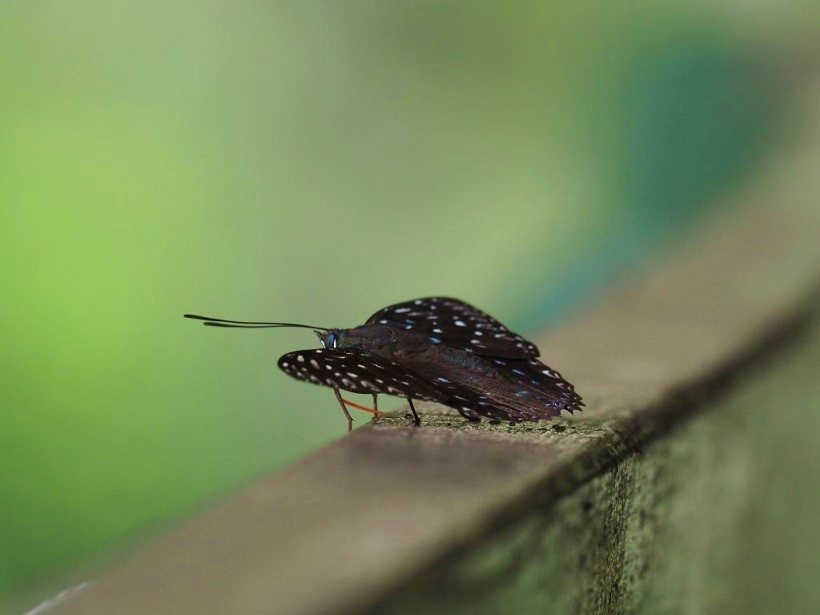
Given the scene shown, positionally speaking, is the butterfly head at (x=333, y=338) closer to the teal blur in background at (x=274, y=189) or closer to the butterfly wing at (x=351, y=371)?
the butterfly wing at (x=351, y=371)

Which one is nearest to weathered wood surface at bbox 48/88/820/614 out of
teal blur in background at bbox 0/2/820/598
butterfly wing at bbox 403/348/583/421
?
butterfly wing at bbox 403/348/583/421

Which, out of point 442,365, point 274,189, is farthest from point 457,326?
point 274,189

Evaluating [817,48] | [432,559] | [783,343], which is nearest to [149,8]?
[817,48]

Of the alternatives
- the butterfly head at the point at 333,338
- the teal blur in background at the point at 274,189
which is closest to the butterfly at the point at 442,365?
the butterfly head at the point at 333,338

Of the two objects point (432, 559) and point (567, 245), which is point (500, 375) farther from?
point (567, 245)

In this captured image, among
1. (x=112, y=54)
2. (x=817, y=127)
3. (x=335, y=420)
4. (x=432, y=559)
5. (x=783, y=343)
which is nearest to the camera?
(x=432, y=559)

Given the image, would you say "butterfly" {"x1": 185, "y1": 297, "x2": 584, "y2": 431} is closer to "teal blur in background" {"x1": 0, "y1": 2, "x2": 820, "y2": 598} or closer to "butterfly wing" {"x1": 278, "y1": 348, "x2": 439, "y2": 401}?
"butterfly wing" {"x1": 278, "y1": 348, "x2": 439, "y2": 401}
